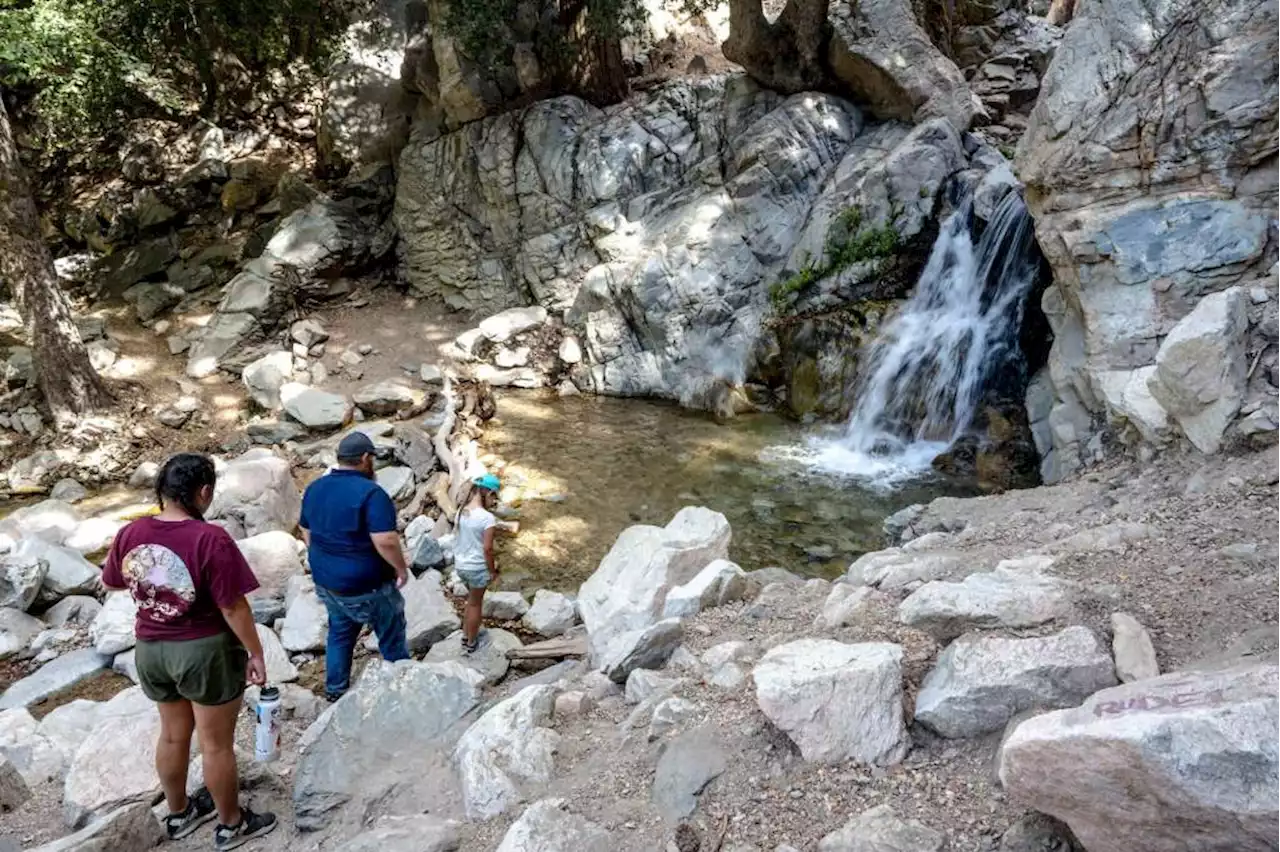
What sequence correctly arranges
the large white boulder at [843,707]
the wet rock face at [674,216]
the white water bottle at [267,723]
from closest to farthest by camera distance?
the large white boulder at [843,707] → the white water bottle at [267,723] → the wet rock face at [674,216]

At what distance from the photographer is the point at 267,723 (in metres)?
3.70

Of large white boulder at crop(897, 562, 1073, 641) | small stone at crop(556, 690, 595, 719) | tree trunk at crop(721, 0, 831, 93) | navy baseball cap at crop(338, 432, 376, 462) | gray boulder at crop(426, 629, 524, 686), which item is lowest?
gray boulder at crop(426, 629, 524, 686)

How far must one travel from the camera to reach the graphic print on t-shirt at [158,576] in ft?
10.2

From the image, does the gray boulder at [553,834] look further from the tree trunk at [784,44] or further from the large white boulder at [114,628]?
the tree trunk at [784,44]

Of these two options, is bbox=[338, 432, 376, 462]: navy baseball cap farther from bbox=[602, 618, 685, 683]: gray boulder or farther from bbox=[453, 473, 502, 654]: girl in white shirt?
bbox=[602, 618, 685, 683]: gray boulder

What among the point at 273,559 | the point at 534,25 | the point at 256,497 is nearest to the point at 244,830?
the point at 273,559

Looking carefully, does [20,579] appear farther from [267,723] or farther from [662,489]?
[662,489]

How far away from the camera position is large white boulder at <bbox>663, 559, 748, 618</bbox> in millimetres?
4531

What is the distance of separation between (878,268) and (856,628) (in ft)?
29.2

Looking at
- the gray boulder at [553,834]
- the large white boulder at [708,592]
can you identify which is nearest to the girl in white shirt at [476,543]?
the large white boulder at [708,592]

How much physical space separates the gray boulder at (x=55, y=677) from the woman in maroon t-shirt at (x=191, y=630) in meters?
3.01

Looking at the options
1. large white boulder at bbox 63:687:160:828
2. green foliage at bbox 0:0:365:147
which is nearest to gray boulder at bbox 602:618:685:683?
large white boulder at bbox 63:687:160:828

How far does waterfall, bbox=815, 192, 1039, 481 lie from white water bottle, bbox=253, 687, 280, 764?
7.03 meters

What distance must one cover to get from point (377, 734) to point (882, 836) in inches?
96.0
